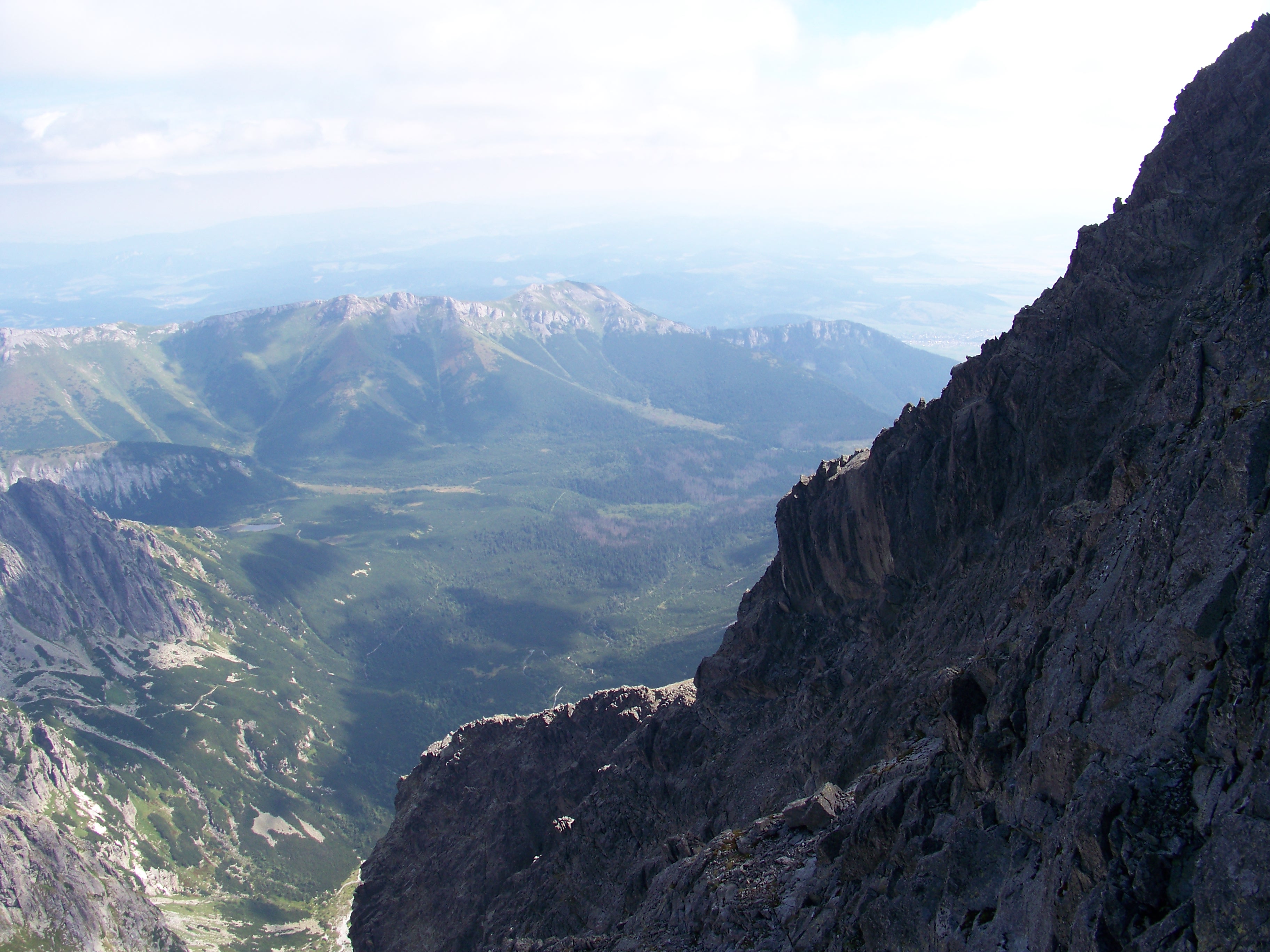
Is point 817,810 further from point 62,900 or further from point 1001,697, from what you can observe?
point 62,900

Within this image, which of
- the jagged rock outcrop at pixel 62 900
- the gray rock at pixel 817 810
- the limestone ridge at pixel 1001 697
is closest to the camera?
the limestone ridge at pixel 1001 697

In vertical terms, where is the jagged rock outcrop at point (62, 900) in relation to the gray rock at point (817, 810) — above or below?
below

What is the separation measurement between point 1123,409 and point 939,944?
96.6ft

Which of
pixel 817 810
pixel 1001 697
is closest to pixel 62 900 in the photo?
pixel 817 810

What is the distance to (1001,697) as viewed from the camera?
29.8 m

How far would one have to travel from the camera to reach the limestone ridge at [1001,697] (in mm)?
20297

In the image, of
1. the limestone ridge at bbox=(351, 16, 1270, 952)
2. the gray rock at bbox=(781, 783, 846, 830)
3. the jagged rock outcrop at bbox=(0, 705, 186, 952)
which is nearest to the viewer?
the limestone ridge at bbox=(351, 16, 1270, 952)

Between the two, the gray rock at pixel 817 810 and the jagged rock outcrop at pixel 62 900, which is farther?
the jagged rock outcrop at pixel 62 900

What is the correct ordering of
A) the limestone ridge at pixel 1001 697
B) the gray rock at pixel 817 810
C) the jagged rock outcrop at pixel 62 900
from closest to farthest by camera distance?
1. the limestone ridge at pixel 1001 697
2. the gray rock at pixel 817 810
3. the jagged rock outcrop at pixel 62 900

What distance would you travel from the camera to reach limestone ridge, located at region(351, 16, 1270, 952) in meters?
20.3

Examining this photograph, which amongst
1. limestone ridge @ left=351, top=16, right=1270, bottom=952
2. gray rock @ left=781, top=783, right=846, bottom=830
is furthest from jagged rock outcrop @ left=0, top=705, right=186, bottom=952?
gray rock @ left=781, top=783, right=846, bottom=830

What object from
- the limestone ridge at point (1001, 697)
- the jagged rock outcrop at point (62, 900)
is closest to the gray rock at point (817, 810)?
the limestone ridge at point (1001, 697)

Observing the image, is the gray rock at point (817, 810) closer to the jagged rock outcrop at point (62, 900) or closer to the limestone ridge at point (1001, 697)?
the limestone ridge at point (1001, 697)

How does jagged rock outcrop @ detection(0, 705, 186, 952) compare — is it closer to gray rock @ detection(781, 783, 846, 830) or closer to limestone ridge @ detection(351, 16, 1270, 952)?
→ limestone ridge @ detection(351, 16, 1270, 952)
